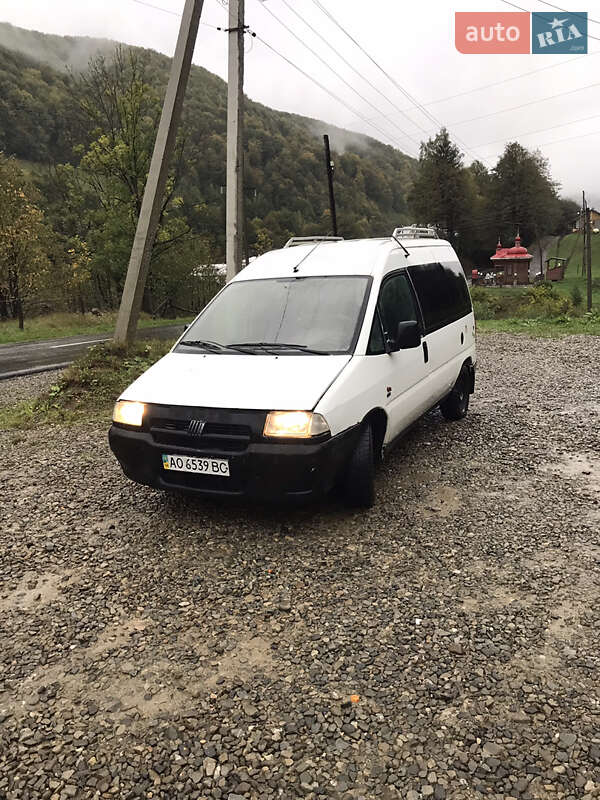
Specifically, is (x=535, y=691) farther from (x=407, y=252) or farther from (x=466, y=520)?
(x=407, y=252)

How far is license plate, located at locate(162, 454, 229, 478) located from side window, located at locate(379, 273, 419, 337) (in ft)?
6.28

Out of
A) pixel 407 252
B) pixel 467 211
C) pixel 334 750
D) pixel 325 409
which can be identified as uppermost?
pixel 467 211

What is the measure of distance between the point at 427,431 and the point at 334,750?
4.91m

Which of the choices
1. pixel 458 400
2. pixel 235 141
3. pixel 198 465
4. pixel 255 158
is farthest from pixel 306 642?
pixel 255 158

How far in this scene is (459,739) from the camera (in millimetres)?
2324

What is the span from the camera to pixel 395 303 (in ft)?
17.3

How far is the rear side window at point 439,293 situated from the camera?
588cm

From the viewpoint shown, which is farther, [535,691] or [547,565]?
[547,565]

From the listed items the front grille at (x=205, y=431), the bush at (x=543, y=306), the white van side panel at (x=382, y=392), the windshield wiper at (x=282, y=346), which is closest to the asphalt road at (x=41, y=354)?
the windshield wiper at (x=282, y=346)

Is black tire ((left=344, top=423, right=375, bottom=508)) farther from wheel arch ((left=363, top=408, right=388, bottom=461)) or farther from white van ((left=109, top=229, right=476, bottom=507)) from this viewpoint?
wheel arch ((left=363, top=408, right=388, bottom=461))

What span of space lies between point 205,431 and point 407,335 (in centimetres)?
188

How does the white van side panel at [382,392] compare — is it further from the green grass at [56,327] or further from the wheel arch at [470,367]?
the green grass at [56,327]

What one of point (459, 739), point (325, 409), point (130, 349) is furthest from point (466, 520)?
point (130, 349)

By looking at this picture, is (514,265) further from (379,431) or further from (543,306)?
(379,431)
